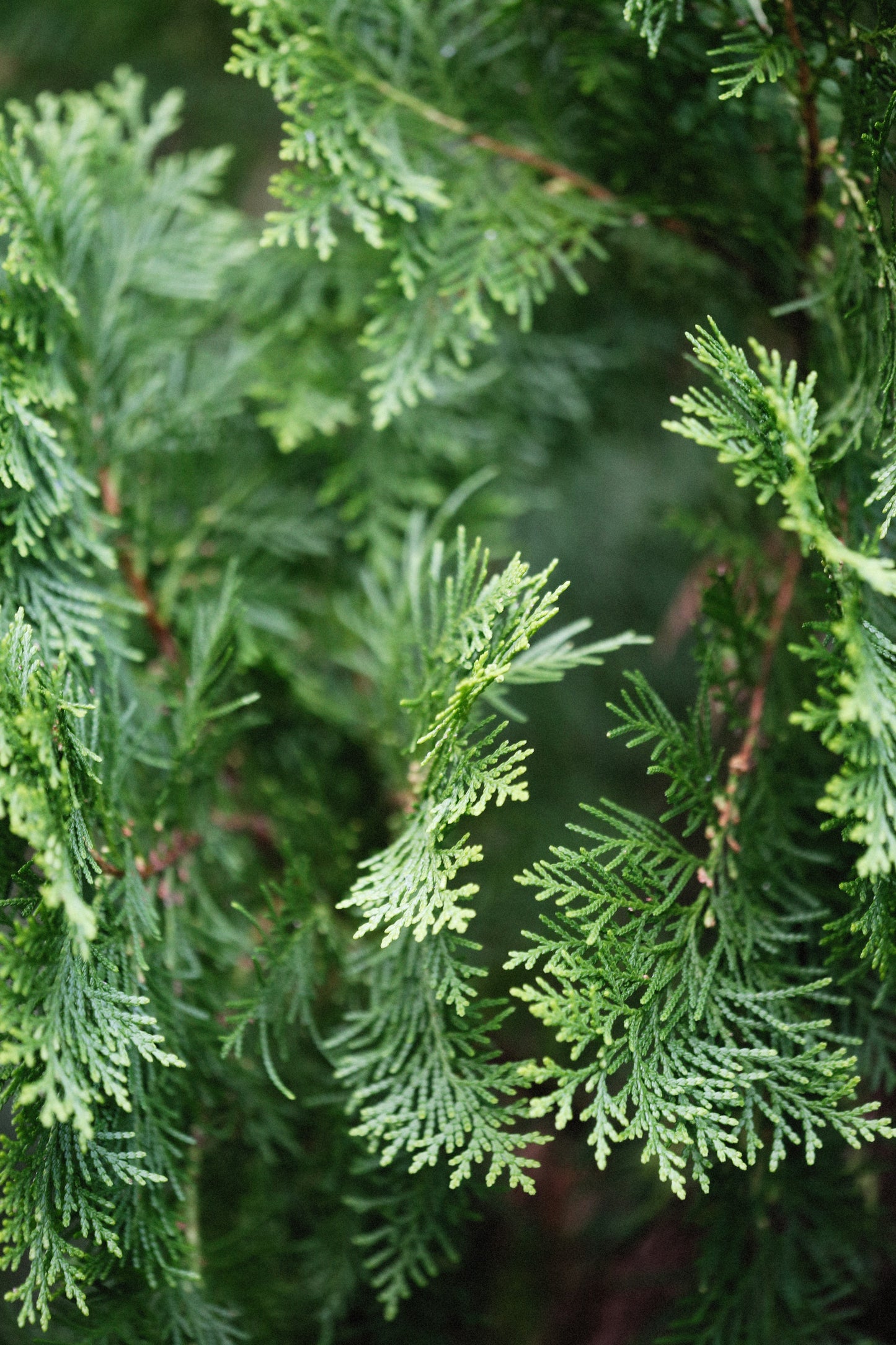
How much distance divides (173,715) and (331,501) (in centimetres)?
46

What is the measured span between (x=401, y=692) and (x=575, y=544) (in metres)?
1.12

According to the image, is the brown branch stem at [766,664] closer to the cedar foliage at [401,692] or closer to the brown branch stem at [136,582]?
the cedar foliage at [401,692]

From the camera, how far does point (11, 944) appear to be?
770mm

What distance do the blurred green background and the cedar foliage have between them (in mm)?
98

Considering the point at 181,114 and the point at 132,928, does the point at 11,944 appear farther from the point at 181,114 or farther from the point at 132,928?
the point at 181,114

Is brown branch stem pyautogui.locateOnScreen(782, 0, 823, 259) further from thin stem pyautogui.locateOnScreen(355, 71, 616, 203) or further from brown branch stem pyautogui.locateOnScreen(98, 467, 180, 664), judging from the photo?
brown branch stem pyautogui.locateOnScreen(98, 467, 180, 664)

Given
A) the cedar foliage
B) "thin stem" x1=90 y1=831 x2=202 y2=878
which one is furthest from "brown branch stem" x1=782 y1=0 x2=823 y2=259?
"thin stem" x1=90 y1=831 x2=202 y2=878

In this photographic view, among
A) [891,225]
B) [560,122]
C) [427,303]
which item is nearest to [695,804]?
[891,225]

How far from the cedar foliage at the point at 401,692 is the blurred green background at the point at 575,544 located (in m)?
0.10

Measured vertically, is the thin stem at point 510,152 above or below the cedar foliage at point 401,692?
above

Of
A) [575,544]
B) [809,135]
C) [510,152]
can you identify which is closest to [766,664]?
[809,135]

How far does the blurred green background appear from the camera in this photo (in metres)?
1.38

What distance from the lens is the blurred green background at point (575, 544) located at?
138 cm

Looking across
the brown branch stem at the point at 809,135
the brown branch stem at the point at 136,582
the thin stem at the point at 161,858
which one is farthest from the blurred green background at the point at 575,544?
the brown branch stem at the point at 136,582
